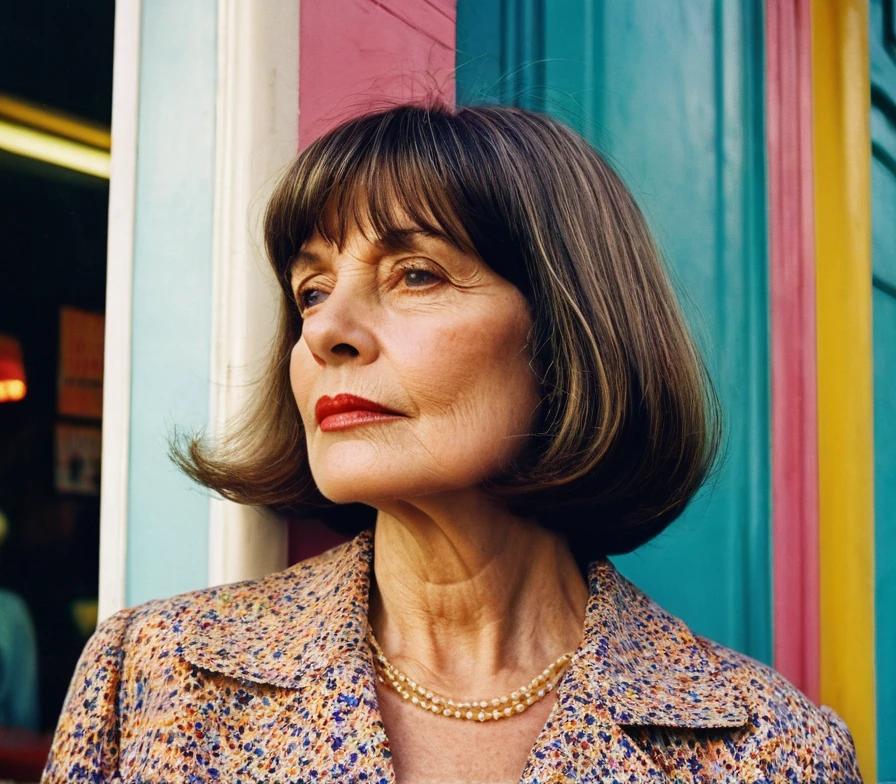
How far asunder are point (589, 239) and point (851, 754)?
928 mm

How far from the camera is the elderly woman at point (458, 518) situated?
164 cm

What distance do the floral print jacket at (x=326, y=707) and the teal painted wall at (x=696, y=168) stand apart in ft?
3.30

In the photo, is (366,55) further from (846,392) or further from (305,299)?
(846,392)

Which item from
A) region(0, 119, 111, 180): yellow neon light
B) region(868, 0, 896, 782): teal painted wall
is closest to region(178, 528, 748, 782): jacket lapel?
region(0, 119, 111, 180): yellow neon light

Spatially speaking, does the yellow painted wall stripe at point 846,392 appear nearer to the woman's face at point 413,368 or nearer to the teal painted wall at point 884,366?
the teal painted wall at point 884,366

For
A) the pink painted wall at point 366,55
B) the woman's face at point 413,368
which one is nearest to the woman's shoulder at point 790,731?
the woman's face at point 413,368

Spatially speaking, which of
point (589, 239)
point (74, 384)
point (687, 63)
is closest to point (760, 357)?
point (687, 63)

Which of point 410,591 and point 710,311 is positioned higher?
point 710,311

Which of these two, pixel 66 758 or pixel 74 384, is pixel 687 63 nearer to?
pixel 74 384

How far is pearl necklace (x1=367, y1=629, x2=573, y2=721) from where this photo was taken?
173 centimetres

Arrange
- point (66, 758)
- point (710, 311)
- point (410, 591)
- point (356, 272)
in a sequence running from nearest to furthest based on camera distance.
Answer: point (66, 758) → point (356, 272) → point (410, 591) → point (710, 311)

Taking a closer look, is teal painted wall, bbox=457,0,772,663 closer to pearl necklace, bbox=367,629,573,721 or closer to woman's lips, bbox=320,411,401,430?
pearl necklace, bbox=367,629,573,721

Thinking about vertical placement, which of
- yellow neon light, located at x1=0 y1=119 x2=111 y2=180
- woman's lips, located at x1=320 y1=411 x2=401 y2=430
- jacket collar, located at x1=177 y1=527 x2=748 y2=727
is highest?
yellow neon light, located at x1=0 y1=119 x2=111 y2=180

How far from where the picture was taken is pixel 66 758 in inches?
63.5
